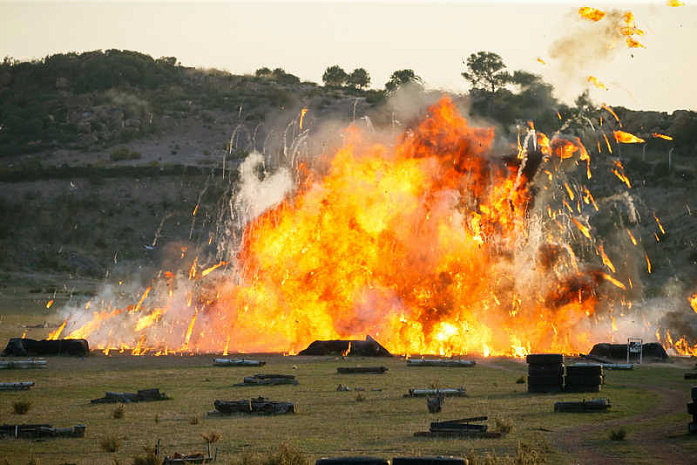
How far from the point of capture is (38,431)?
23.5m

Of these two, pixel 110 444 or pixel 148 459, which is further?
pixel 110 444

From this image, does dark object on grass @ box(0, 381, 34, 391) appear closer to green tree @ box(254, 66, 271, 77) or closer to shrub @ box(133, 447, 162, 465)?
shrub @ box(133, 447, 162, 465)

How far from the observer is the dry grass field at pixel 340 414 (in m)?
21.5

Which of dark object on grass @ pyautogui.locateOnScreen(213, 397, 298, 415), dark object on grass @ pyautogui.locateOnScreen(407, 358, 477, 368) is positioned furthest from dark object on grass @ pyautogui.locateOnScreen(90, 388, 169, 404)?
dark object on grass @ pyautogui.locateOnScreen(407, 358, 477, 368)

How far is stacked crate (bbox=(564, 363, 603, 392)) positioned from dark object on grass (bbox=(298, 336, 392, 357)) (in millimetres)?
13962

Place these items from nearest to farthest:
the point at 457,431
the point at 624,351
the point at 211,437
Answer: the point at 211,437, the point at 457,431, the point at 624,351

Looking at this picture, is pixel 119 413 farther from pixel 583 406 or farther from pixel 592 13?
pixel 592 13

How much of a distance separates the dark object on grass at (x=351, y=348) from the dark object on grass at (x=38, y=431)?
74.7 feet

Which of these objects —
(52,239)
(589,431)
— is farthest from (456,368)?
(52,239)

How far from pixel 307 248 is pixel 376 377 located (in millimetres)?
13465

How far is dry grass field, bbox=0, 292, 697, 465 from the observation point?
70.6 feet

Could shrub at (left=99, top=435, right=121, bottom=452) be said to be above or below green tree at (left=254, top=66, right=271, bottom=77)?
below

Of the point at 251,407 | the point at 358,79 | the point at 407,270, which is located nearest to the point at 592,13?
the point at 407,270

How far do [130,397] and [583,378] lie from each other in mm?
14532
